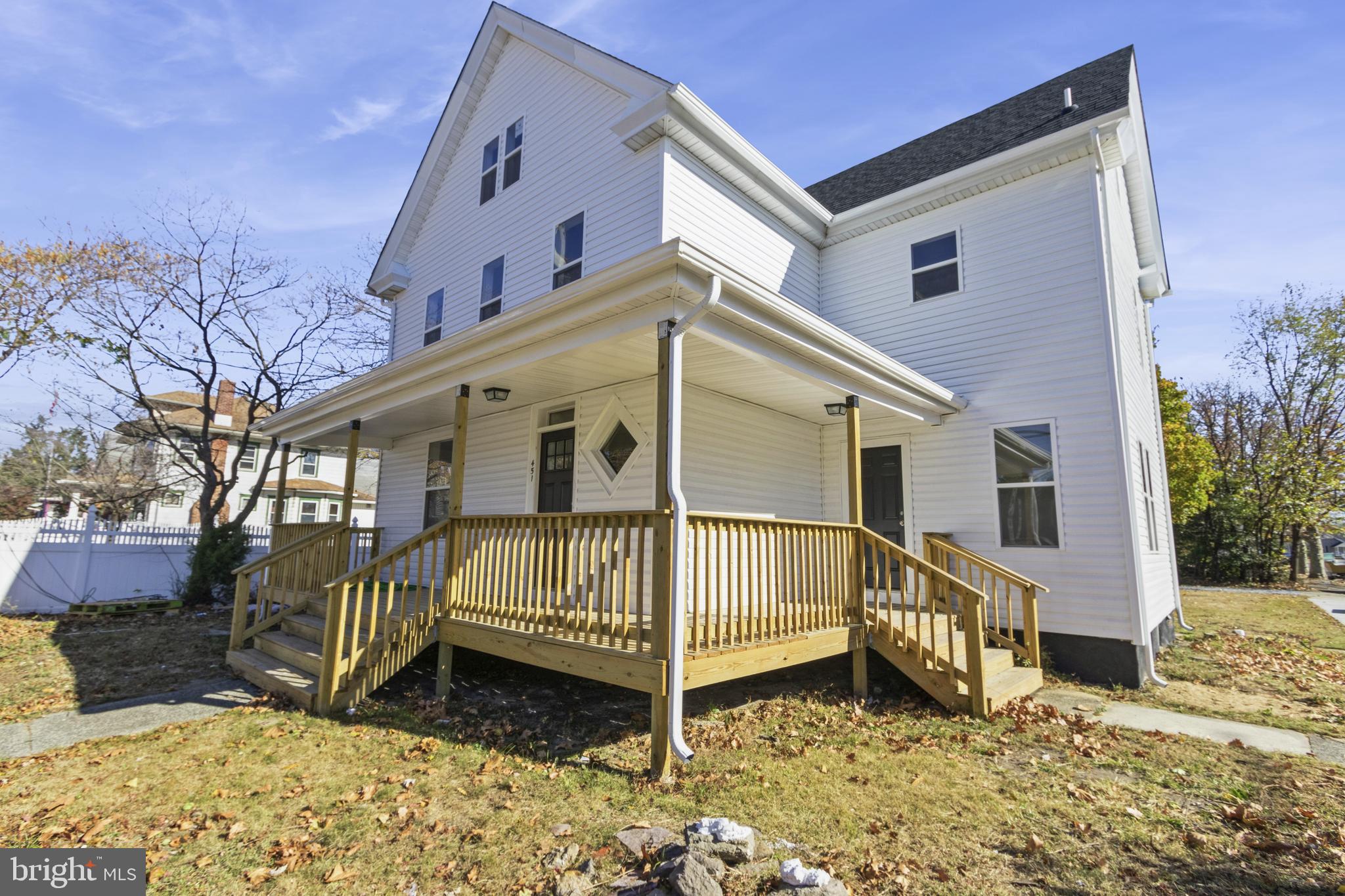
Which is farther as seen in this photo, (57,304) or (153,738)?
(57,304)

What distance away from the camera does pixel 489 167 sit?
37.7ft

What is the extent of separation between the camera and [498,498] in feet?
31.8

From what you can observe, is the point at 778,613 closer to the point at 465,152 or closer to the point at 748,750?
the point at 748,750

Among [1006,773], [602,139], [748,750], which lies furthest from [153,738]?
[602,139]

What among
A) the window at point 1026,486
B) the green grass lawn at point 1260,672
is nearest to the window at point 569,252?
the window at point 1026,486

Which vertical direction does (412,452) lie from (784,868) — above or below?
above

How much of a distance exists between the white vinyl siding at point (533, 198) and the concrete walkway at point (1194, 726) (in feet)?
23.0

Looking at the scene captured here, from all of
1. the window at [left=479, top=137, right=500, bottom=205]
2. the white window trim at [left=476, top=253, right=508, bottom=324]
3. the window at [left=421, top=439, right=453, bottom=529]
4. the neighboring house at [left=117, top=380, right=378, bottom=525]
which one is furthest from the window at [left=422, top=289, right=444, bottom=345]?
the neighboring house at [left=117, top=380, right=378, bottom=525]

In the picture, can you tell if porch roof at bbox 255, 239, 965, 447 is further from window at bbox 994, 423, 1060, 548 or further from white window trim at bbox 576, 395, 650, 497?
window at bbox 994, 423, 1060, 548

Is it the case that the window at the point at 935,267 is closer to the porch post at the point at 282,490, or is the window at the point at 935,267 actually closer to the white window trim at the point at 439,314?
the white window trim at the point at 439,314

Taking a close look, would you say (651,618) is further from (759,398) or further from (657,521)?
(759,398)

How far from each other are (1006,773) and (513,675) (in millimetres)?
5150

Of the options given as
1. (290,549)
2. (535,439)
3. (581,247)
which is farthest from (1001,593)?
(290,549)

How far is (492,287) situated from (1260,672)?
40.0ft
